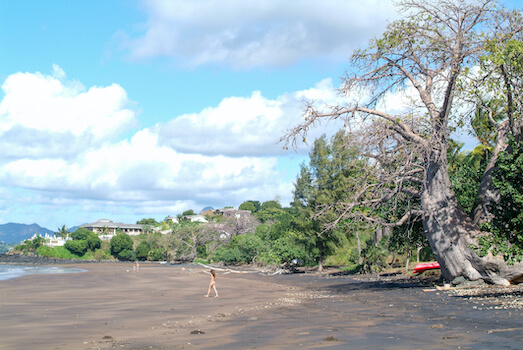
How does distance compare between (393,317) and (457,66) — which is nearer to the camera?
(393,317)

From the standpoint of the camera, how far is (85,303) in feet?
59.5

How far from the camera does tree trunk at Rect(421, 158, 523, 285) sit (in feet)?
53.6

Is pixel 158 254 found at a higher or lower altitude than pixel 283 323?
higher

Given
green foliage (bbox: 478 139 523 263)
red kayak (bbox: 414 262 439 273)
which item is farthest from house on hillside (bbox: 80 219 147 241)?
green foliage (bbox: 478 139 523 263)

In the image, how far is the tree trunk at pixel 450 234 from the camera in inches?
643

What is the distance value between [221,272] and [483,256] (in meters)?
30.8

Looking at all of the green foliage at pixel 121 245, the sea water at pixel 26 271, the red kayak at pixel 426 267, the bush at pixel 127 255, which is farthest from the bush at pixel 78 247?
the red kayak at pixel 426 267

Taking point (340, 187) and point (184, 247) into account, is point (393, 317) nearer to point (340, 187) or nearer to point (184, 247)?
point (340, 187)

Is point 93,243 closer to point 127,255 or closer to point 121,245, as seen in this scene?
point 121,245

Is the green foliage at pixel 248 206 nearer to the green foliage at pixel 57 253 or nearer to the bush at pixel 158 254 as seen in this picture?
the green foliage at pixel 57 253

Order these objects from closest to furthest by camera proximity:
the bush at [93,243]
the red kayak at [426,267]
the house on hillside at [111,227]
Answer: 1. the red kayak at [426,267]
2. the bush at [93,243]
3. the house on hillside at [111,227]

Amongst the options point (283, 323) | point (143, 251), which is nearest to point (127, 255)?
point (143, 251)

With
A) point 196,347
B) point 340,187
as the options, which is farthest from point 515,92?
point 340,187

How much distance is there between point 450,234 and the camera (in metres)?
17.0
